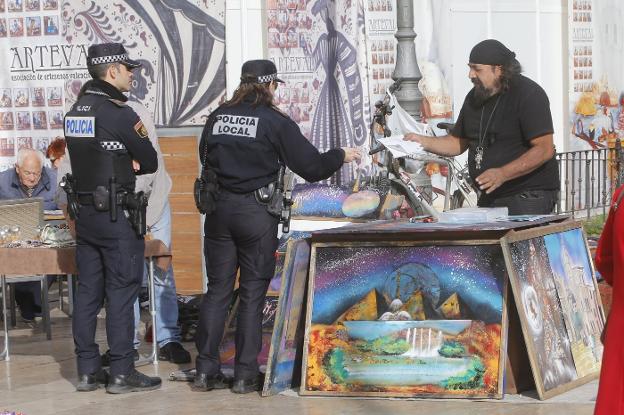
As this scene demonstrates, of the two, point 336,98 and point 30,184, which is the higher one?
point 336,98

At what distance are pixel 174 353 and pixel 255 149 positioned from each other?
7.00 feet

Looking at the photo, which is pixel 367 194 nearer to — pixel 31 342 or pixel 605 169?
pixel 31 342

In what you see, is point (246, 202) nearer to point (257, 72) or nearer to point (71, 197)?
point (257, 72)

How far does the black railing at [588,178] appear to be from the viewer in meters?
17.2

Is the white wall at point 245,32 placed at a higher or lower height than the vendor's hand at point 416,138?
higher

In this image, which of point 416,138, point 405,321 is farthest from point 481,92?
point 405,321

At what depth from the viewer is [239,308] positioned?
855 centimetres

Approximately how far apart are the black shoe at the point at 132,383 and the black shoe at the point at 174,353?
99 centimetres

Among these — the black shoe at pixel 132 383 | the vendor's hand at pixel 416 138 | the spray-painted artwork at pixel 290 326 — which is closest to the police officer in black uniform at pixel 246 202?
the spray-painted artwork at pixel 290 326

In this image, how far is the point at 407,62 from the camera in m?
14.4

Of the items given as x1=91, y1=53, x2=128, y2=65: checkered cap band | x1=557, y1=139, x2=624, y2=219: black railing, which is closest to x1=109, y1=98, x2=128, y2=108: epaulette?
x1=91, y1=53, x2=128, y2=65: checkered cap band

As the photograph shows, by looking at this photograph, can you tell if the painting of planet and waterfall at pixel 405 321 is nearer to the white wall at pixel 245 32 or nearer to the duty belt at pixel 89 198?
the duty belt at pixel 89 198

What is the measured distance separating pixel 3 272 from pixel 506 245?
149 inches

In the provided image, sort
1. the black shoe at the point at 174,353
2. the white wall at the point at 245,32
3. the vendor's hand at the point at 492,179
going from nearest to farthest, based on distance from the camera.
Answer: the vendor's hand at the point at 492,179, the black shoe at the point at 174,353, the white wall at the point at 245,32
